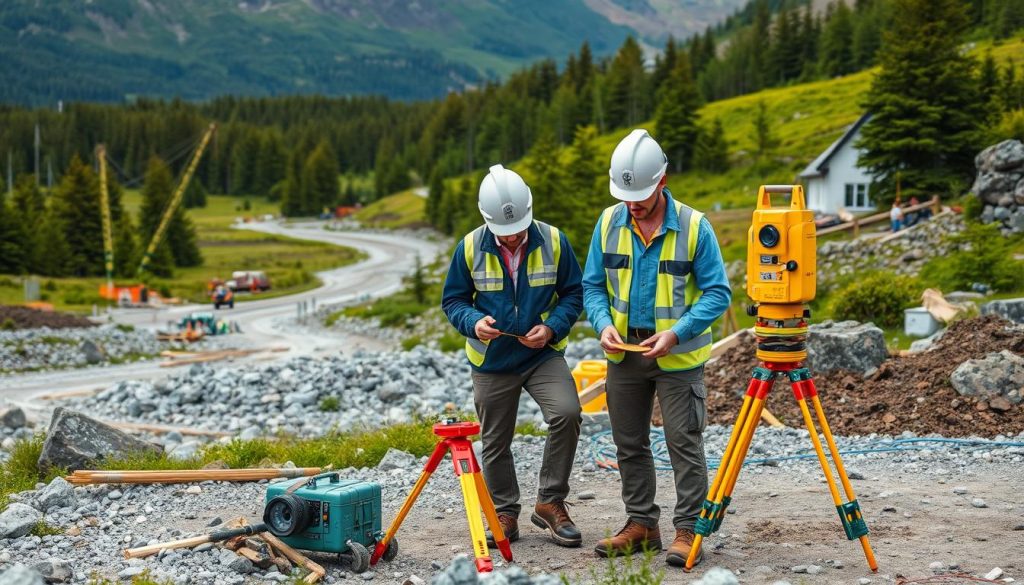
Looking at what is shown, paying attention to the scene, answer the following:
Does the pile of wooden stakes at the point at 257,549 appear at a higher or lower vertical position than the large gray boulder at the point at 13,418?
higher

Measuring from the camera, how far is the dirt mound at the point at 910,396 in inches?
436

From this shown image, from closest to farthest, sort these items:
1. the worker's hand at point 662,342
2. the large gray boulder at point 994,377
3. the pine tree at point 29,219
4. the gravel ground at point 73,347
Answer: the worker's hand at point 662,342 → the large gray boulder at point 994,377 → the gravel ground at point 73,347 → the pine tree at point 29,219

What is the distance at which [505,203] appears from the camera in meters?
6.98

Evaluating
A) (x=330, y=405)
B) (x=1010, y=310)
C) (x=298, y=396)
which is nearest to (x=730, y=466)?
(x=1010, y=310)

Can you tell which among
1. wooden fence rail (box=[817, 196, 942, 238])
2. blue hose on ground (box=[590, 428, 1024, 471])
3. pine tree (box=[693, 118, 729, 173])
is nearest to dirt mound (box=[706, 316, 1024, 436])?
blue hose on ground (box=[590, 428, 1024, 471])

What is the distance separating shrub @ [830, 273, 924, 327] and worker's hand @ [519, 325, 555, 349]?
49.1 ft

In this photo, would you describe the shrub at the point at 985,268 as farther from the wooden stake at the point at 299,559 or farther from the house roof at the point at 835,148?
the house roof at the point at 835,148

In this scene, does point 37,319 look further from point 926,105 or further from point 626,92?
point 626,92

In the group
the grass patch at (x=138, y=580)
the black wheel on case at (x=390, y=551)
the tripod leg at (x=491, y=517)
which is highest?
the tripod leg at (x=491, y=517)

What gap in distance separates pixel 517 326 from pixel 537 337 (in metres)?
0.25

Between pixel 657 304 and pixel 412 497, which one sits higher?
pixel 657 304

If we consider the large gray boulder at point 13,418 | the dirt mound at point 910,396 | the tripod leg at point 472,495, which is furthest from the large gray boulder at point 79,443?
the large gray boulder at point 13,418

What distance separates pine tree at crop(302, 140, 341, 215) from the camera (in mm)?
154375

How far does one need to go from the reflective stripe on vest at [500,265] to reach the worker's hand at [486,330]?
294 mm
